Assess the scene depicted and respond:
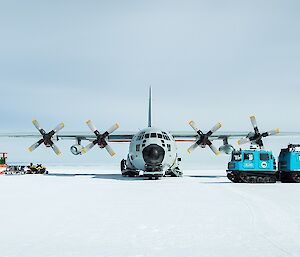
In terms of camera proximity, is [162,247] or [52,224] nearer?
[162,247]

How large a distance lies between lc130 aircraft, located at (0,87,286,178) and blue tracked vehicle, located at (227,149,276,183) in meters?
5.86

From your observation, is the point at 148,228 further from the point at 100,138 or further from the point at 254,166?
the point at 100,138

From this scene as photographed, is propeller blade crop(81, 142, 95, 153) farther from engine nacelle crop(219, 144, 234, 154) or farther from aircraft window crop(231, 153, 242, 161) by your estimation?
aircraft window crop(231, 153, 242, 161)

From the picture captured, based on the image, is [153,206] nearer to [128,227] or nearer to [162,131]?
[128,227]

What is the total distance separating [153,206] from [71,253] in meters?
6.80

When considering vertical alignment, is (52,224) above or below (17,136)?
below

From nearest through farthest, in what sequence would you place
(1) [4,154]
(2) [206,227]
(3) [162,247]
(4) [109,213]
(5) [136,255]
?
(5) [136,255] → (3) [162,247] → (2) [206,227] → (4) [109,213] → (1) [4,154]

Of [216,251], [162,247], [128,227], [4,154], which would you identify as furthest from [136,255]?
[4,154]

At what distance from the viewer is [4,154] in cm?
5209

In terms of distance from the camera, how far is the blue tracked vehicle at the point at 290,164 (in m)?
29.0

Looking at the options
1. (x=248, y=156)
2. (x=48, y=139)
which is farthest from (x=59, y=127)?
(x=248, y=156)

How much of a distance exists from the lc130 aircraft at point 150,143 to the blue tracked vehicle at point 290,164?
8320 millimetres

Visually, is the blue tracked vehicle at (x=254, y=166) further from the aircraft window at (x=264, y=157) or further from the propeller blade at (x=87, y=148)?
the propeller blade at (x=87, y=148)

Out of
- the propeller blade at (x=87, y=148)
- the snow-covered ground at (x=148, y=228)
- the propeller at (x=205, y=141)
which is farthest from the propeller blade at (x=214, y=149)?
the snow-covered ground at (x=148, y=228)
